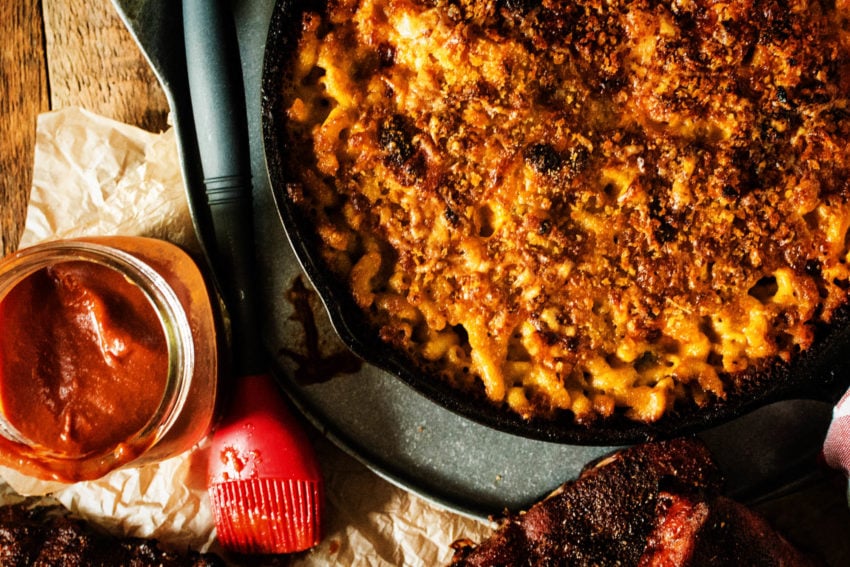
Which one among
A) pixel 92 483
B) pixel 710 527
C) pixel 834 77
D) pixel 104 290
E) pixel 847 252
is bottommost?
pixel 92 483

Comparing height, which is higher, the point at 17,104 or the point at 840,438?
the point at 17,104

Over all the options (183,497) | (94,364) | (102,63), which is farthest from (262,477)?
(102,63)

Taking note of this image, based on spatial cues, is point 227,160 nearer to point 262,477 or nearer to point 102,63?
point 102,63

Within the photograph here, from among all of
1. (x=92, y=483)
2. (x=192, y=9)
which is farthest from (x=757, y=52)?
(x=92, y=483)

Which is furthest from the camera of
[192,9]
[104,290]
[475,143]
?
[192,9]

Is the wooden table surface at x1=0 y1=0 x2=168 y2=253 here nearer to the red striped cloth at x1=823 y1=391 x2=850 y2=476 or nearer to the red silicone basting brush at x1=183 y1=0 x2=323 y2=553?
the red silicone basting brush at x1=183 y1=0 x2=323 y2=553

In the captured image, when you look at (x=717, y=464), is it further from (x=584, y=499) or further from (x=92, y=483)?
(x=92, y=483)

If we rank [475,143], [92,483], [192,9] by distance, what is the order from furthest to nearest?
[92,483] < [192,9] < [475,143]
